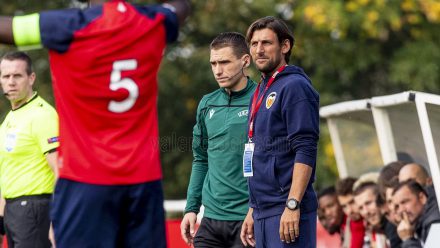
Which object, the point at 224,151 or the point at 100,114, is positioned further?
the point at 224,151

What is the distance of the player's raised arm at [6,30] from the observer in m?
6.45

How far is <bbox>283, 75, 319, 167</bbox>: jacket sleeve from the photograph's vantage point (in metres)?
8.09

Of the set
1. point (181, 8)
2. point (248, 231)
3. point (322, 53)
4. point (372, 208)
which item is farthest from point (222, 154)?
point (322, 53)

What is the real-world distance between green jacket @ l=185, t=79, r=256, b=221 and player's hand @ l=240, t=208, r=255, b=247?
39 cm

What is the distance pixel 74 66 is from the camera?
21.4 ft

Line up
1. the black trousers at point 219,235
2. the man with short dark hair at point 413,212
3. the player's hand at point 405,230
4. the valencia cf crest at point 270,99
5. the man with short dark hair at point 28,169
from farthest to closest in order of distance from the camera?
the player's hand at point 405,230 < the man with short dark hair at point 413,212 < the man with short dark hair at point 28,169 < the black trousers at point 219,235 < the valencia cf crest at point 270,99

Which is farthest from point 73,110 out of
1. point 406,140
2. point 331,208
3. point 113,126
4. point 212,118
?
point 331,208

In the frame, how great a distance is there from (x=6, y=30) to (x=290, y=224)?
104 inches

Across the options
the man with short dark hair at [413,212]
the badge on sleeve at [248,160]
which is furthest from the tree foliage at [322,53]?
the badge on sleeve at [248,160]

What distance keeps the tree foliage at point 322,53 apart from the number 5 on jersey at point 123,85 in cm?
1478

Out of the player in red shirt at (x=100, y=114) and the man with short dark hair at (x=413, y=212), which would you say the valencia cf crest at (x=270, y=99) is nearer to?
the player in red shirt at (x=100, y=114)

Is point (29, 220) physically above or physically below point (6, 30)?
below

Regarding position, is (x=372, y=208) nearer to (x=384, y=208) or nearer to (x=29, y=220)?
(x=384, y=208)

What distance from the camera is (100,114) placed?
Answer: 6586mm
